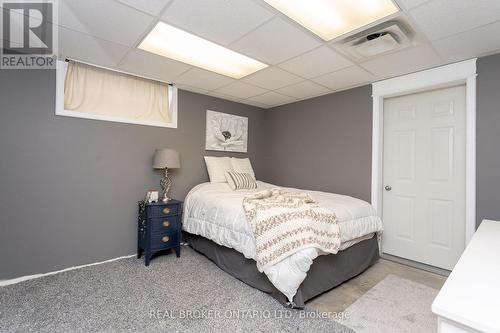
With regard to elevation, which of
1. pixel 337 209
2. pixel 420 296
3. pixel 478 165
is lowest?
pixel 420 296

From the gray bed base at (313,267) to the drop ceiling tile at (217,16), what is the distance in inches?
82.0

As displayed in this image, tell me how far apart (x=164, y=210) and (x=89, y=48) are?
6.17 ft

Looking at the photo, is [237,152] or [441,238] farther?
[237,152]

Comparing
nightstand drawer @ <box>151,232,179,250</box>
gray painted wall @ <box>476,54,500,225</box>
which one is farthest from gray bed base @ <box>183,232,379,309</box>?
gray painted wall @ <box>476,54,500,225</box>

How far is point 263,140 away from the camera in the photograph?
15.5ft

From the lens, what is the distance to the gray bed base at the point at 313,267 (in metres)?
2.06

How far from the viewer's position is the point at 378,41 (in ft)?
7.00

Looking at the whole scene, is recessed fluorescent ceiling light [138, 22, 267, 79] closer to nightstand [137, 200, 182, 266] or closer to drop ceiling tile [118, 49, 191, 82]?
drop ceiling tile [118, 49, 191, 82]

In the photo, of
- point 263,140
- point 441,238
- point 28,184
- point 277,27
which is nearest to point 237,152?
point 263,140

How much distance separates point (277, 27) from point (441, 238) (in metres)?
2.96

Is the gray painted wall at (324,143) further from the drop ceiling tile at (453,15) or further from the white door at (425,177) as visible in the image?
the drop ceiling tile at (453,15)

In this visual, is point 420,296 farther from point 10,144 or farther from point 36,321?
point 10,144

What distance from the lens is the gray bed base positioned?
6.75 ft

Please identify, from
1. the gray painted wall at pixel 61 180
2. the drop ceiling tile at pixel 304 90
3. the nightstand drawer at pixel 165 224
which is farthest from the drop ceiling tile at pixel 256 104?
the nightstand drawer at pixel 165 224
